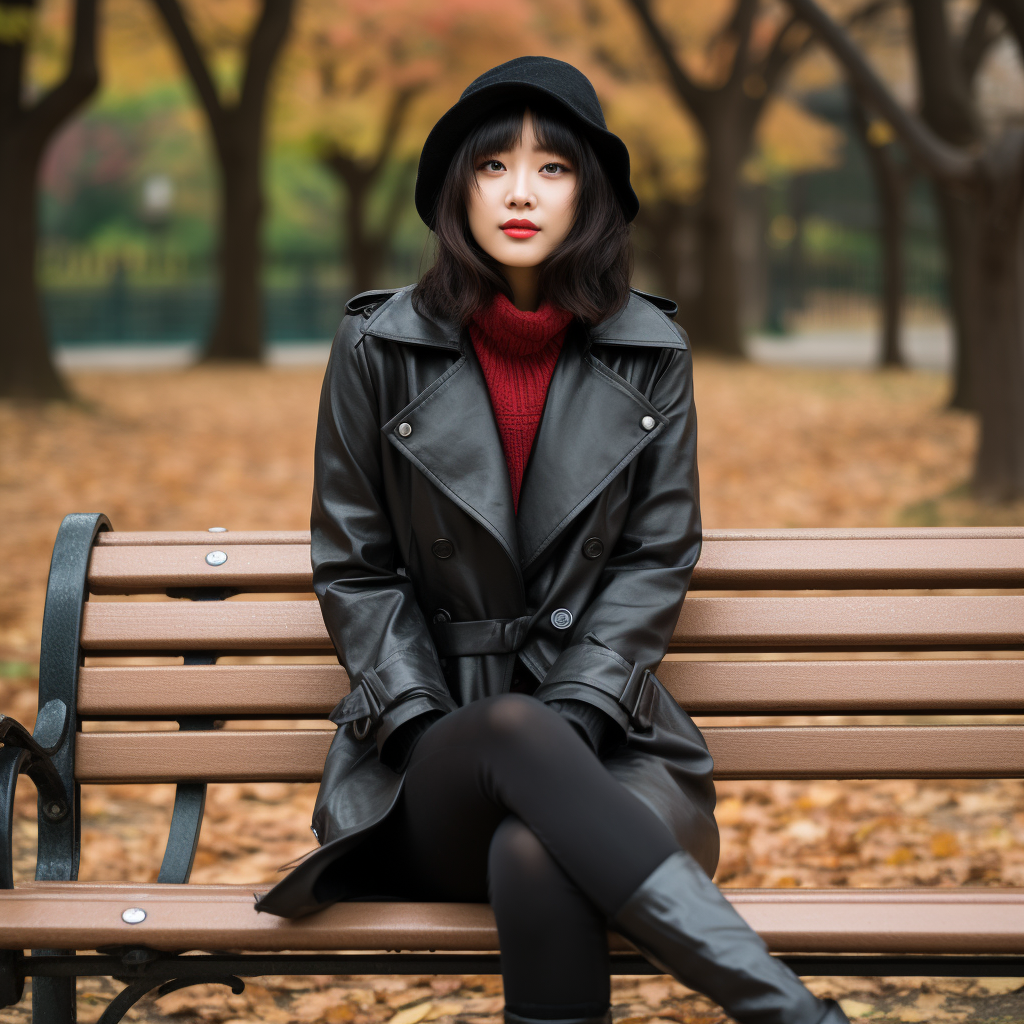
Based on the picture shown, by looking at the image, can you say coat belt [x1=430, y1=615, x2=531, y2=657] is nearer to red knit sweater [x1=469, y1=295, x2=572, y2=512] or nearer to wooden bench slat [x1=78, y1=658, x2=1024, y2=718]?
red knit sweater [x1=469, y1=295, x2=572, y2=512]

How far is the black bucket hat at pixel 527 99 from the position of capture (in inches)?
92.4

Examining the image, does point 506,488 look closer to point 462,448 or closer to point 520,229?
point 462,448

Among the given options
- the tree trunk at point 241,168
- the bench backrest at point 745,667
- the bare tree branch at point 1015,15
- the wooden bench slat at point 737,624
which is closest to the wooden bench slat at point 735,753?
the bench backrest at point 745,667

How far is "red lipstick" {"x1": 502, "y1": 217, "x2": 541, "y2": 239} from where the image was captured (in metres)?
2.43

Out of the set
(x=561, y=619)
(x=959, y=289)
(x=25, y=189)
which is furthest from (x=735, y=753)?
(x=25, y=189)

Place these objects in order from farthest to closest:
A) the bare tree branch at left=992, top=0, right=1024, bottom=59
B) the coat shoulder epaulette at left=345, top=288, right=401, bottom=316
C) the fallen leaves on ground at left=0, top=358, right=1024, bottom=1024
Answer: the bare tree branch at left=992, top=0, right=1024, bottom=59 < the fallen leaves on ground at left=0, top=358, right=1024, bottom=1024 < the coat shoulder epaulette at left=345, top=288, right=401, bottom=316

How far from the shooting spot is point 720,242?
70.0ft

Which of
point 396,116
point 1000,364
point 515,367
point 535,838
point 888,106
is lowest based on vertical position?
point 535,838

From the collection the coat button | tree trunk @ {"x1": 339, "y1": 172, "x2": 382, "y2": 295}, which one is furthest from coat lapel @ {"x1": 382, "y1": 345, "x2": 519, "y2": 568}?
tree trunk @ {"x1": 339, "y1": 172, "x2": 382, "y2": 295}

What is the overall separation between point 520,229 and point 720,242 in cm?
1957

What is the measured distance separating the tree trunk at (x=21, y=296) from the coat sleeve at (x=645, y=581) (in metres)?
9.91

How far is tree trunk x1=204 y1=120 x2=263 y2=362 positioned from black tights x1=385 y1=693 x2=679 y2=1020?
57.7 feet

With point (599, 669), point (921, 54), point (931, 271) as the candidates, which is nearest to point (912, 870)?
point (599, 669)

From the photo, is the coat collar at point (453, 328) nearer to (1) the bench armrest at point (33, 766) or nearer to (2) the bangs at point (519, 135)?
(2) the bangs at point (519, 135)
